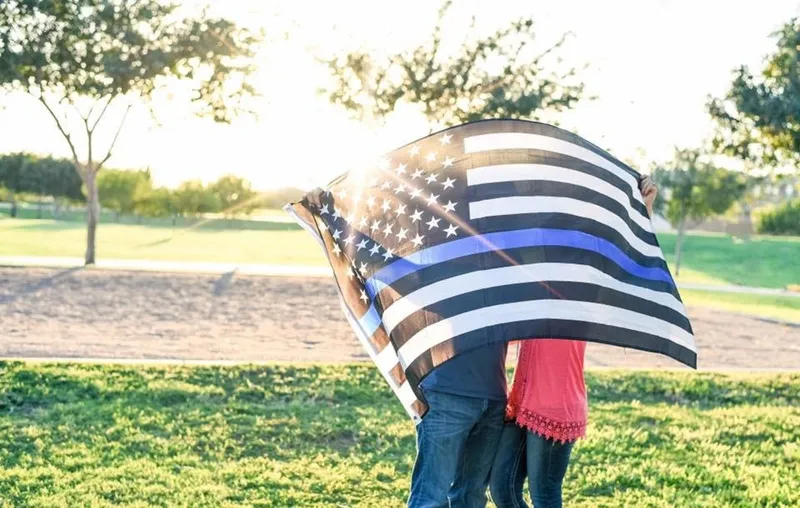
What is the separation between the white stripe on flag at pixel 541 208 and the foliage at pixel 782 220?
222 ft

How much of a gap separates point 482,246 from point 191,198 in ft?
260

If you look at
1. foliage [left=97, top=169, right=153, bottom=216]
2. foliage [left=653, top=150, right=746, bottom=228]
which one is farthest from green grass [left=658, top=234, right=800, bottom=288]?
foliage [left=97, top=169, right=153, bottom=216]

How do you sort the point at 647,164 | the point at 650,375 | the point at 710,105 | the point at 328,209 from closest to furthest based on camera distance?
1. the point at 328,209
2. the point at 650,375
3. the point at 710,105
4. the point at 647,164

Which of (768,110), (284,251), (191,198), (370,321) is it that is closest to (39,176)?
(191,198)

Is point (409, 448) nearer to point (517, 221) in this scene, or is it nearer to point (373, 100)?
point (517, 221)

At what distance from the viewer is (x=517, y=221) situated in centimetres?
368

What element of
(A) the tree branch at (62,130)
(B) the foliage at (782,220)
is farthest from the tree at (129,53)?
(B) the foliage at (782,220)

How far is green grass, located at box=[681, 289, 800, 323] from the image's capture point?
1925 centimetres

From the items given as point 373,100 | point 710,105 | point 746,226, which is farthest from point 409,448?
point 746,226

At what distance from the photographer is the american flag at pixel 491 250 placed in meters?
3.52

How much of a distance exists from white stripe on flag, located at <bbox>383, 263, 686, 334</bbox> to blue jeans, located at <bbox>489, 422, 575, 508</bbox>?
0.69 meters

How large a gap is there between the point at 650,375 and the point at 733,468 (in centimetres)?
337

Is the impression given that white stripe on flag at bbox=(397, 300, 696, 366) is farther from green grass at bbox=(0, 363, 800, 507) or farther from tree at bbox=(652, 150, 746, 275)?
tree at bbox=(652, 150, 746, 275)

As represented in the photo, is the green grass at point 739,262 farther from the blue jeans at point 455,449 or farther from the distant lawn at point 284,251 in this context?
the blue jeans at point 455,449
